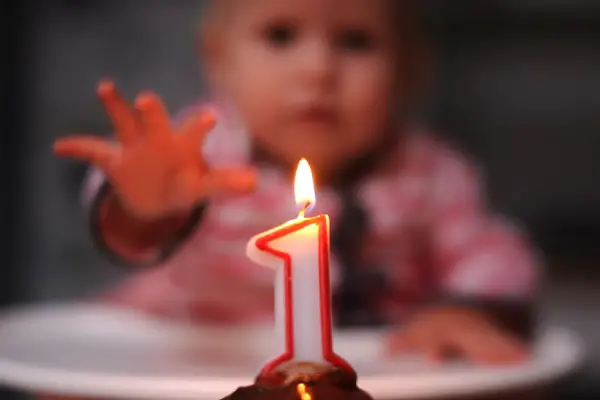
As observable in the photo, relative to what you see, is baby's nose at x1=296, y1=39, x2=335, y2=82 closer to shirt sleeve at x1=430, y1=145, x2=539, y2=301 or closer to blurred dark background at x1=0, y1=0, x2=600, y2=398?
shirt sleeve at x1=430, y1=145, x2=539, y2=301

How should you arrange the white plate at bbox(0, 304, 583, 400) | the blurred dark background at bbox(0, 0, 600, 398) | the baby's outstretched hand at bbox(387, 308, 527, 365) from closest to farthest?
the white plate at bbox(0, 304, 583, 400)
the baby's outstretched hand at bbox(387, 308, 527, 365)
the blurred dark background at bbox(0, 0, 600, 398)

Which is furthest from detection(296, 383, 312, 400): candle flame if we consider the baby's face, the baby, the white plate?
the baby's face

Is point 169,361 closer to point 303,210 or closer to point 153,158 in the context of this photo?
point 153,158

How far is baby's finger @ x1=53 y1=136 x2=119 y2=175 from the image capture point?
403 mm

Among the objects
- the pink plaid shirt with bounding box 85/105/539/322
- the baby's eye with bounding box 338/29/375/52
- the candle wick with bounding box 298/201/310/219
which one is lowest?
the candle wick with bounding box 298/201/310/219

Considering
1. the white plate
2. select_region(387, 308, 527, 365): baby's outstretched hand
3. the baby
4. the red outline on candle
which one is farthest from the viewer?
the baby

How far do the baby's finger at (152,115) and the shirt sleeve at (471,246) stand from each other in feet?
1.00

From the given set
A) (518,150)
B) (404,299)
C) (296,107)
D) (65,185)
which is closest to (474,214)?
(404,299)

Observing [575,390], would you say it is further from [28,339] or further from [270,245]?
[270,245]

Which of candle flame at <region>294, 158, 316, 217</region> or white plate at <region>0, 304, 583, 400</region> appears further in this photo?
white plate at <region>0, 304, 583, 400</region>

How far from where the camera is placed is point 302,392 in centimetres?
25

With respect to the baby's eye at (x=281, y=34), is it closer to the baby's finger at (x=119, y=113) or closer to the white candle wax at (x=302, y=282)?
the baby's finger at (x=119, y=113)

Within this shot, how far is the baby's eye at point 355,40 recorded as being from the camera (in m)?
0.69

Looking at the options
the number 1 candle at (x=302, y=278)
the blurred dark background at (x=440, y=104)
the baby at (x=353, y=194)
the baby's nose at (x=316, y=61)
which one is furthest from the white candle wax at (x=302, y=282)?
the blurred dark background at (x=440, y=104)
